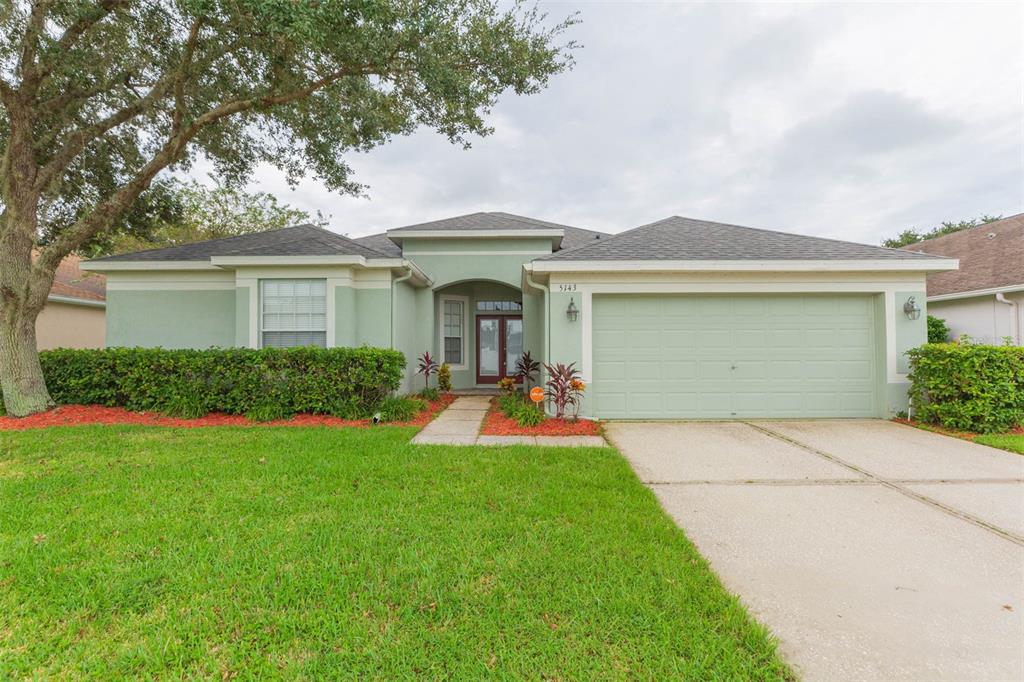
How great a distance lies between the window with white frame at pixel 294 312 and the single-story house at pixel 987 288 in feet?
46.3

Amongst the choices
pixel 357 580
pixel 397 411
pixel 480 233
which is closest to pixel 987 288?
pixel 480 233

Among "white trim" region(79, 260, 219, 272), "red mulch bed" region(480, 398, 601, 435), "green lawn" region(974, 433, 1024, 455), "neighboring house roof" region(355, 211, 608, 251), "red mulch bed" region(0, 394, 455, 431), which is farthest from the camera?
"neighboring house roof" region(355, 211, 608, 251)

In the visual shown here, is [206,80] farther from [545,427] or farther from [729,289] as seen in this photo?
[729,289]

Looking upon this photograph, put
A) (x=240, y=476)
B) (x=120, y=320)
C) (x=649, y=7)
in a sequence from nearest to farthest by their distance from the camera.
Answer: (x=240, y=476) < (x=649, y=7) < (x=120, y=320)

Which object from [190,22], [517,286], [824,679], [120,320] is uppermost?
[190,22]

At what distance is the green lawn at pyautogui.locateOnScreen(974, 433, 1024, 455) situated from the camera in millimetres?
5207

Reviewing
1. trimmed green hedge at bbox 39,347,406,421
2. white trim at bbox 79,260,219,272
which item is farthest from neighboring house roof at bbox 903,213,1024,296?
white trim at bbox 79,260,219,272

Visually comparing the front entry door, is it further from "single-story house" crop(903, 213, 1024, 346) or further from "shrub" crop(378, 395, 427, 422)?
"single-story house" crop(903, 213, 1024, 346)

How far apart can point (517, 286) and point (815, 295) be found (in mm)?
6509

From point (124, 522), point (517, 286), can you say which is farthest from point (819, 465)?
point (517, 286)

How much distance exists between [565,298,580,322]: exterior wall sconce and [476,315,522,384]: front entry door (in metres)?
5.09

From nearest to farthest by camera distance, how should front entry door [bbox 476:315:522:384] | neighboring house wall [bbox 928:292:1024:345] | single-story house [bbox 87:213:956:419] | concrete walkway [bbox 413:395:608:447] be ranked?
concrete walkway [bbox 413:395:608:447]
single-story house [bbox 87:213:956:419]
neighboring house wall [bbox 928:292:1024:345]
front entry door [bbox 476:315:522:384]

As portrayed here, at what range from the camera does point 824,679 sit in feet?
5.86

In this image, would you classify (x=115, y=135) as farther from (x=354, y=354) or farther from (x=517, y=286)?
(x=517, y=286)
